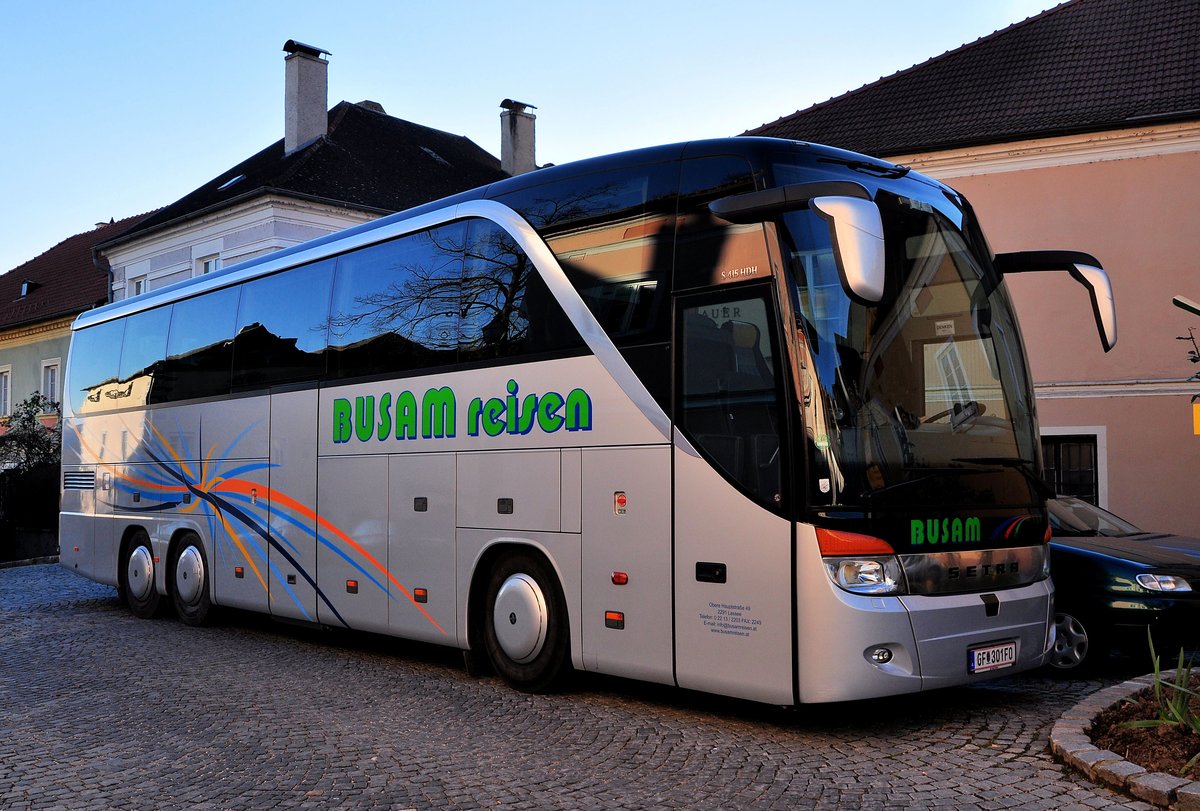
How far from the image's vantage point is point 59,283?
50969 millimetres

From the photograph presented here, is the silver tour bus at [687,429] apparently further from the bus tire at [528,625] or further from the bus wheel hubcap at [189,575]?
the bus wheel hubcap at [189,575]

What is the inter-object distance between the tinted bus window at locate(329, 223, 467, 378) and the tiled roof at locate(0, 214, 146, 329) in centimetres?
3706

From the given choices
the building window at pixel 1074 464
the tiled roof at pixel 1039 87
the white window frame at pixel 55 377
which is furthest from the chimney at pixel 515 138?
the building window at pixel 1074 464

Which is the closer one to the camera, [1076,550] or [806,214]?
[806,214]

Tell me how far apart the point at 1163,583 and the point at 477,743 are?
18.1 ft

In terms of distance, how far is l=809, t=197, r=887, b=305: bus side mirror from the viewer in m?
6.49

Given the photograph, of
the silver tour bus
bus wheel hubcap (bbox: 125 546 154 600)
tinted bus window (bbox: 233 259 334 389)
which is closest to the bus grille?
bus wheel hubcap (bbox: 125 546 154 600)

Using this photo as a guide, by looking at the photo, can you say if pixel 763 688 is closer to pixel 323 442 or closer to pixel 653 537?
pixel 653 537

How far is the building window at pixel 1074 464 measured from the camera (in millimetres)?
21578

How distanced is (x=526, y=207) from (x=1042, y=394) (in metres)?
15.1

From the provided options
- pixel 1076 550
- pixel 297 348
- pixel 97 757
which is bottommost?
pixel 97 757

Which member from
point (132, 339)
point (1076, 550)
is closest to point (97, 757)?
point (1076, 550)

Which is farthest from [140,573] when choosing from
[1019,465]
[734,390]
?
[1019,465]

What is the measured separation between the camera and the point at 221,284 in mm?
14023
